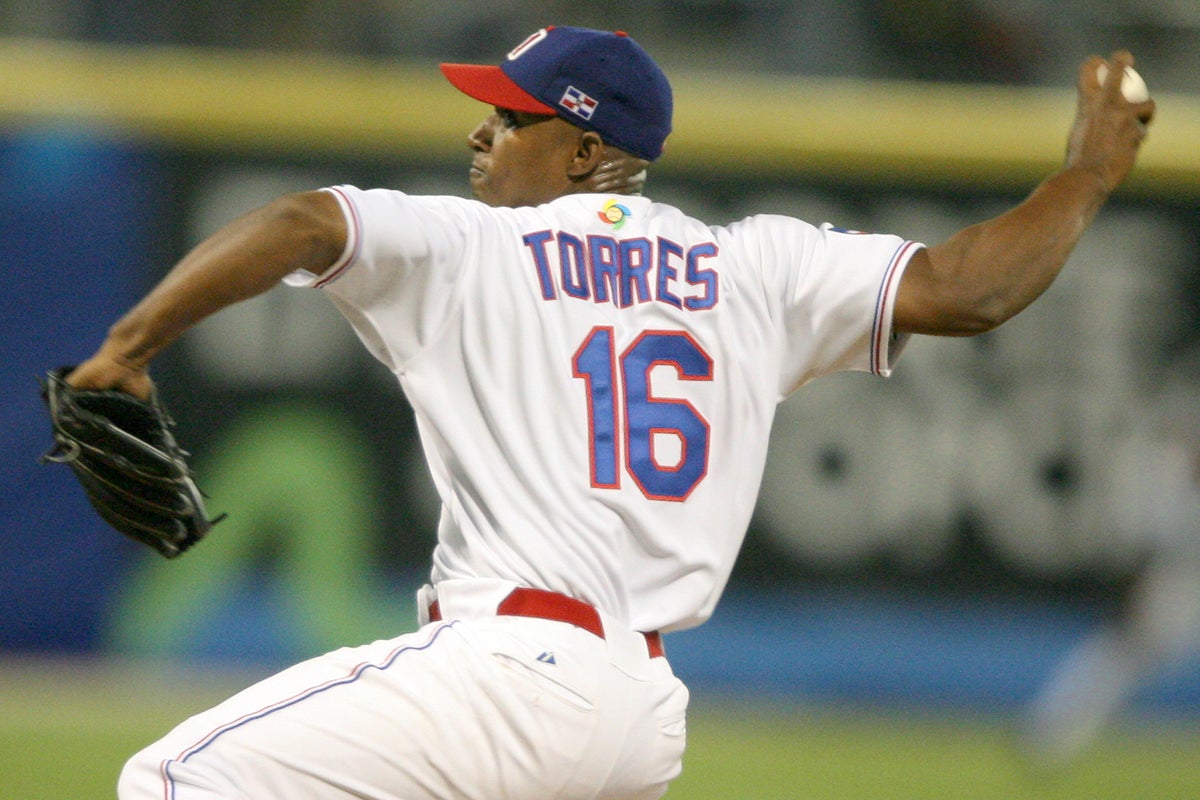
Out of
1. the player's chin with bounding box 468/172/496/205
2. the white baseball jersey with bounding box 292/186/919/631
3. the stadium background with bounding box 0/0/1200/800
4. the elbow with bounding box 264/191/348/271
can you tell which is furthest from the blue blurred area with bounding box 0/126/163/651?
the elbow with bounding box 264/191/348/271

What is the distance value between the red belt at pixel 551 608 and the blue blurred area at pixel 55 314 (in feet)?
16.1

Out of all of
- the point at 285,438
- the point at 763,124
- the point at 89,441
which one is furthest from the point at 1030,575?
the point at 89,441

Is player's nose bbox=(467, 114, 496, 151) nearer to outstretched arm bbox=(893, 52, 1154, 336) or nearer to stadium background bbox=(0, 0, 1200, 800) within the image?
outstretched arm bbox=(893, 52, 1154, 336)

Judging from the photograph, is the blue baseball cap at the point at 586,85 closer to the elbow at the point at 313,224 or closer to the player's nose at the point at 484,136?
the player's nose at the point at 484,136

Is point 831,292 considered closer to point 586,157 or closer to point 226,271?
point 586,157

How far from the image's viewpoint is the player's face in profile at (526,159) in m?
2.79

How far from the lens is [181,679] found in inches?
262

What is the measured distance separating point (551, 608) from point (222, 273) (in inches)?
25.9

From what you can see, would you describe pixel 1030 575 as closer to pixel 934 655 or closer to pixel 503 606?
pixel 934 655

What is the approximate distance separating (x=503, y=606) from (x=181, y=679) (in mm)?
4704

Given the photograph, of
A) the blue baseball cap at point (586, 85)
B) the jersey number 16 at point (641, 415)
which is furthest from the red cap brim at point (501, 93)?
the jersey number 16 at point (641, 415)

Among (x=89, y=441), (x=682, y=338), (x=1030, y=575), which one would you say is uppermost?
(x=682, y=338)

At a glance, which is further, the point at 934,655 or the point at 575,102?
Answer: the point at 934,655

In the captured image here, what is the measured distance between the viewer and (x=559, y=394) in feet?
7.79
